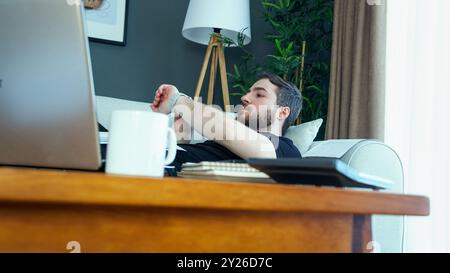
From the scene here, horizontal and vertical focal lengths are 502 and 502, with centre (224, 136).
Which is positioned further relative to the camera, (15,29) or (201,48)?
(201,48)

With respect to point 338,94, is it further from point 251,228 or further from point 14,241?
point 14,241

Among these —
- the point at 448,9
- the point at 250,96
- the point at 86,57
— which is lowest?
the point at 250,96

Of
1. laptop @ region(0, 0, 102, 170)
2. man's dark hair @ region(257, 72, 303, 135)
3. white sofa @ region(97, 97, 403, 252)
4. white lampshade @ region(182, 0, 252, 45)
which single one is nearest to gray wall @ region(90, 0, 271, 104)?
white lampshade @ region(182, 0, 252, 45)

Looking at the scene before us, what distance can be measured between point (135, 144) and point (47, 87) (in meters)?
0.14

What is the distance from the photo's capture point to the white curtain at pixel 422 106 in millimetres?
1826

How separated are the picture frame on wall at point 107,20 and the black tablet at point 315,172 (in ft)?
7.83

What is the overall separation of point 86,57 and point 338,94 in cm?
196

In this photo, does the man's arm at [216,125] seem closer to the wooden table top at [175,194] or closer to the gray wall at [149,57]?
the wooden table top at [175,194]

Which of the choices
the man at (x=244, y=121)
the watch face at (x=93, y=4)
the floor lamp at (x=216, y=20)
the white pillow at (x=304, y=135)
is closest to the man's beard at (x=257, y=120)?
the man at (x=244, y=121)

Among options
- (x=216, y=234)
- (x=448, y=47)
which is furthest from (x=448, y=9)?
(x=216, y=234)

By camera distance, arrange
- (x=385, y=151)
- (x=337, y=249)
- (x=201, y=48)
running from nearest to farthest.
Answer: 1. (x=337, y=249)
2. (x=385, y=151)
3. (x=201, y=48)

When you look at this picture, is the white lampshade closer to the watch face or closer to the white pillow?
the watch face

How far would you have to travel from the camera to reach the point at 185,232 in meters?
0.53

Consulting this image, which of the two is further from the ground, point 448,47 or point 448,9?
point 448,9
